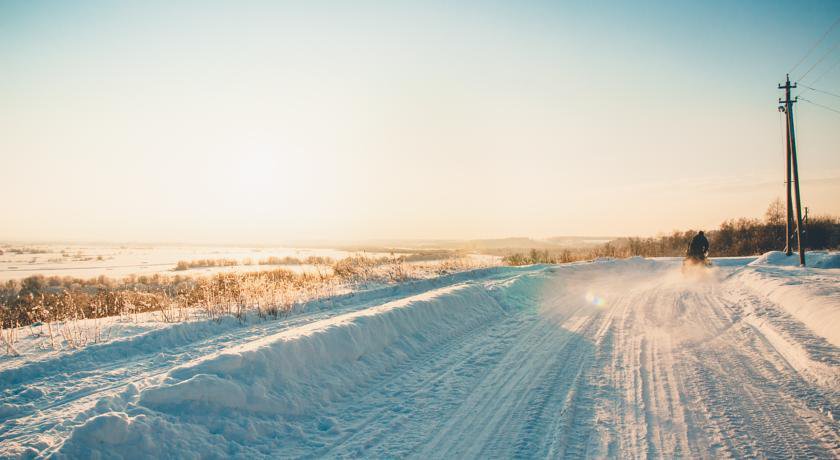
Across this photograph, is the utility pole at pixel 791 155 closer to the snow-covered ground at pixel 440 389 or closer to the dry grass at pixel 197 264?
the snow-covered ground at pixel 440 389

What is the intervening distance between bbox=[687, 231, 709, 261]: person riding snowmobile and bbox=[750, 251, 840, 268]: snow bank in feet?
14.5

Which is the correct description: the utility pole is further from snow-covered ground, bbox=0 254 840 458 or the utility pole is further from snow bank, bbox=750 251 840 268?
snow-covered ground, bbox=0 254 840 458

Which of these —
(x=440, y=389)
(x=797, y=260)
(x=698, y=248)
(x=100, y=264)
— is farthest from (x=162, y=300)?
(x=100, y=264)

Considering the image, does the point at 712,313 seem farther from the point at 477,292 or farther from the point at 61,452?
the point at 61,452

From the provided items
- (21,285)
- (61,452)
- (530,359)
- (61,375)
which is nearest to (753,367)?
(530,359)

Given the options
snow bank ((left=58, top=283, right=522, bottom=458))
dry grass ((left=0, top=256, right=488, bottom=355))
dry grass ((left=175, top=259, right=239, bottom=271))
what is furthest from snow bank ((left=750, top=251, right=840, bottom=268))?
dry grass ((left=175, top=259, right=239, bottom=271))

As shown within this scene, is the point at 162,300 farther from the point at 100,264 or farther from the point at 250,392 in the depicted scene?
the point at 100,264

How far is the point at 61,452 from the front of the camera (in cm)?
356

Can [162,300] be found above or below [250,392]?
above

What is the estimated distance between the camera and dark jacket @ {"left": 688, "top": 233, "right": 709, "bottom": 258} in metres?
19.1

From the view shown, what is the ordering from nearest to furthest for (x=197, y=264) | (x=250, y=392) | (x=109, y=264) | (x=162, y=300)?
1. (x=250, y=392)
2. (x=162, y=300)
3. (x=197, y=264)
4. (x=109, y=264)

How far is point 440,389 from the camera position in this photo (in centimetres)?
558

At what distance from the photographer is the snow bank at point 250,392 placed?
3.91 m

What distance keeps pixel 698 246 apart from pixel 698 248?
10 cm
